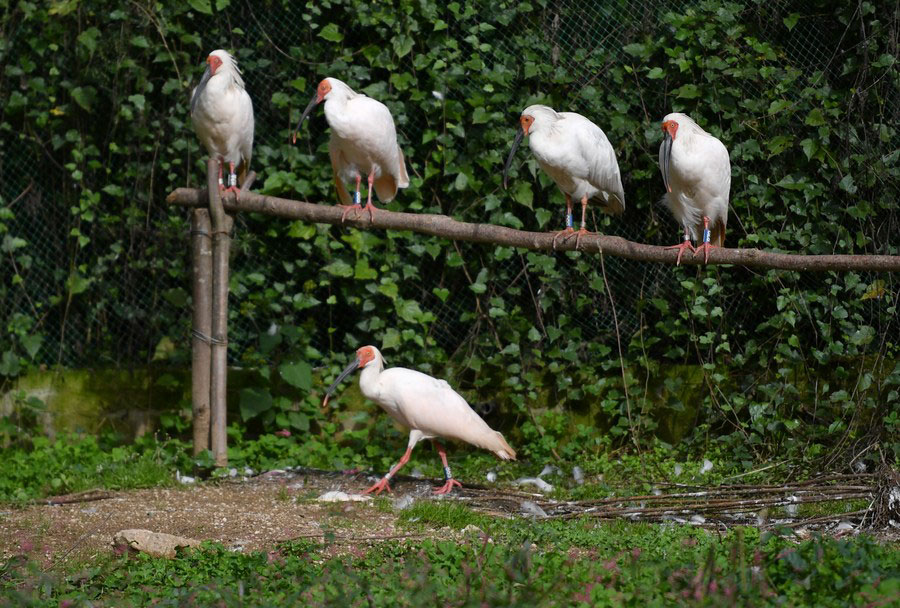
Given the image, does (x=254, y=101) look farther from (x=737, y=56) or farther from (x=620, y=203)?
(x=737, y=56)

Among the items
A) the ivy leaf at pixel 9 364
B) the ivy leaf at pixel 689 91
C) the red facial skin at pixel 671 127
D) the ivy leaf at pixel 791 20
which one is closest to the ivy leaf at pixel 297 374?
the ivy leaf at pixel 9 364

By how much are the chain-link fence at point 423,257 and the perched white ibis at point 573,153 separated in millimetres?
711

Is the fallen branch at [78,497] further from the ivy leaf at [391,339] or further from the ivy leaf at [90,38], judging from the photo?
the ivy leaf at [90,38]

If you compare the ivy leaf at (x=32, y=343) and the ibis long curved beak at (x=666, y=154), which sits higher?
the ibis long curved beak at (x=666, y=154)

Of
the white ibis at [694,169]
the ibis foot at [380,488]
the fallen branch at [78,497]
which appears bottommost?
the fallen branch at [78,497]

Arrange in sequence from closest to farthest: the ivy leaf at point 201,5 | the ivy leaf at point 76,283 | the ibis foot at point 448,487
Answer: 1. the ibis foot at point 448,487
2. the ivy leaf at point 201,5
3. the ivy leaf at point 76,283

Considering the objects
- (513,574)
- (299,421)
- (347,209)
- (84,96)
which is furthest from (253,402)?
(513,574)

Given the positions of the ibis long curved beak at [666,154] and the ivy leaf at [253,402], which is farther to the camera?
the ivy leaf at [253,402]

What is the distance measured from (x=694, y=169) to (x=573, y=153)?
0.64 metres

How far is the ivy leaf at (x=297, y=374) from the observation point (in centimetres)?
652

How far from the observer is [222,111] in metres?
6.10

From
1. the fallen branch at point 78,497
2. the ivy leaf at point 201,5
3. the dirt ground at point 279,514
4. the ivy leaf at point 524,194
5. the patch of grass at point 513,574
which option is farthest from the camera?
the ivy leaf at point 201,5

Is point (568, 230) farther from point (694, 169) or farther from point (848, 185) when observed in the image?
point (848, 185)

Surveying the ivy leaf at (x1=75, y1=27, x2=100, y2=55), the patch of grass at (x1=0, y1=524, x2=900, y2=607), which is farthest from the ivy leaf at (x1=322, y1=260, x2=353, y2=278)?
the patch of grass at (x1=0, y1=524, x2=900, y2=607)
